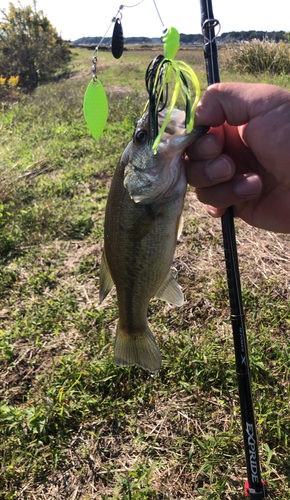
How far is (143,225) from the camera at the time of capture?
1.47 meters

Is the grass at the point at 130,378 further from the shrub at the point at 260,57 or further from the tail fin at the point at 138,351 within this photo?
the shrub at the point at 260,57

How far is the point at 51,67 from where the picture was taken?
18.8 meters

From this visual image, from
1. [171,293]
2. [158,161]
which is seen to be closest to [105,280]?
[171,293]

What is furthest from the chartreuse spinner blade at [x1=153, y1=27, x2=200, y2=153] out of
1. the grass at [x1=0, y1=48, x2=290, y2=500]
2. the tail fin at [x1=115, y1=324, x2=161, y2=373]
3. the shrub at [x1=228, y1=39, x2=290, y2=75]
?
the shrub at [x1=228, y1=39, x2=290, y2=75]

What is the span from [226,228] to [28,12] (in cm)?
2366

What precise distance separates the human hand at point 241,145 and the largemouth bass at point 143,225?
13cm

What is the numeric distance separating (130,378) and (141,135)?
6.26ft

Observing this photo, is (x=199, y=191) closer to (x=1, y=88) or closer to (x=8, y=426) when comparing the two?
(x=8, y=426)

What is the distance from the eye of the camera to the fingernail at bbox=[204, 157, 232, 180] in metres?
1.55

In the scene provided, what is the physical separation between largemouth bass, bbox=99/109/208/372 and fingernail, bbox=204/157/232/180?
0.17 metres

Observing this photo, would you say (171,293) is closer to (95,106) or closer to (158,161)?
(158,161)

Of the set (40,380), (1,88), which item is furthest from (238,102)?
(1,88)

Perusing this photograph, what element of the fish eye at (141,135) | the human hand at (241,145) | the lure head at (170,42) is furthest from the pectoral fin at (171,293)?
the lure head at (170,42)

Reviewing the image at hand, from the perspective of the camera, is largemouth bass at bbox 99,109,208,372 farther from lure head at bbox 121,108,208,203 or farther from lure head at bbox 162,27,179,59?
lure head at bbox 162,27,179,59
